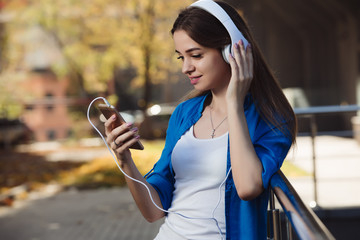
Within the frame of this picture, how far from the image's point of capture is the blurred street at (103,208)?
17.9ft

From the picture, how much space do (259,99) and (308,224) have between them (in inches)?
29.7

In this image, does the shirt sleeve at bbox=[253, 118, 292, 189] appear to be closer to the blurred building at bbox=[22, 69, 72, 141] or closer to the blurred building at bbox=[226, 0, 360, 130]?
the blurred building at bbox=[226, 0, 360, 130]

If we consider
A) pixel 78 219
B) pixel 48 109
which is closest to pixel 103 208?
pixel 78 219

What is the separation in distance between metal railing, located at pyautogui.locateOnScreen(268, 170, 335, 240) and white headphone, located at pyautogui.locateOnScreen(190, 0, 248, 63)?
45cm

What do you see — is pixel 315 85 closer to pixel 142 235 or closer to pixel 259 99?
pixel 142 235

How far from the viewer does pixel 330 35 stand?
15211mm

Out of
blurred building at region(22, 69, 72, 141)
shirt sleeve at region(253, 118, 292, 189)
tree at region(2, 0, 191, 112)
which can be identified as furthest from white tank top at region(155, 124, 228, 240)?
blurred building at region(22, 69, 72, 141)

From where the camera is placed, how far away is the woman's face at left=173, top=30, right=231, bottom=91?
1.81 metres

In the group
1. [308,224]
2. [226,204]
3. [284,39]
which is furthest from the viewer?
[284,39]

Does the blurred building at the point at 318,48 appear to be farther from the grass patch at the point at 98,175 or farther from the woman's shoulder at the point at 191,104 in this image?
the woman's shoulder at the point at 191,104

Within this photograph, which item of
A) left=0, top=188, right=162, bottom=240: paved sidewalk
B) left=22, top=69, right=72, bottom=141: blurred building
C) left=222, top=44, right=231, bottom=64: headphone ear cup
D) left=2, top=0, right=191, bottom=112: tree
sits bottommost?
left=22, top=69, right=72, bottom=141: blurred building

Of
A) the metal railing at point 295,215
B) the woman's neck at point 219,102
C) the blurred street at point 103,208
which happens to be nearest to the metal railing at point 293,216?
the metal railing at point 295,215

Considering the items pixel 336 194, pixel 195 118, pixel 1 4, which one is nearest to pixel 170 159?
pixel 195 118

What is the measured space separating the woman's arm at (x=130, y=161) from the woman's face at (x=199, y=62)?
11.5 inches
